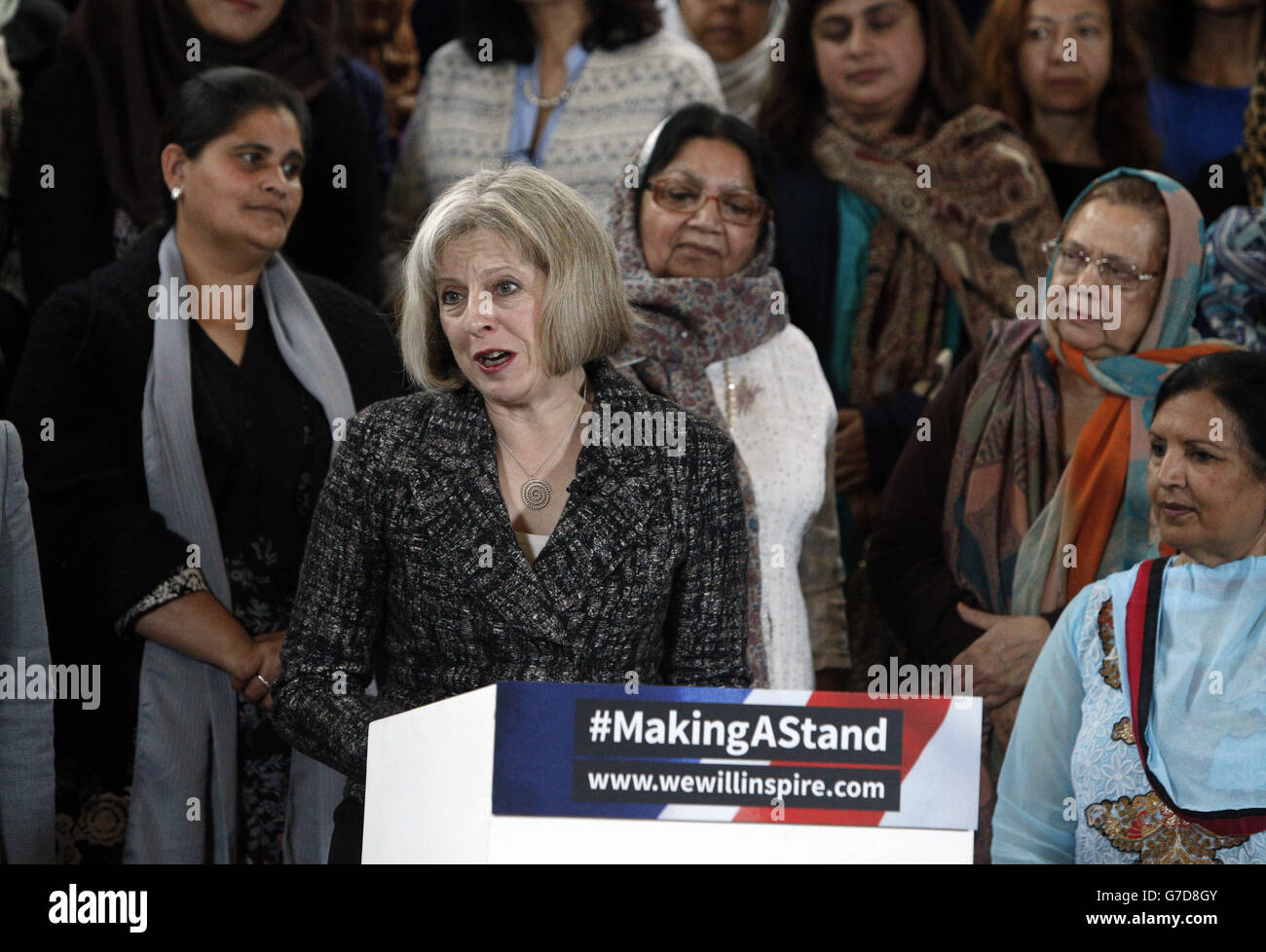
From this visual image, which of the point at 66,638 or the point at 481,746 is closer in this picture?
the point at 481,746

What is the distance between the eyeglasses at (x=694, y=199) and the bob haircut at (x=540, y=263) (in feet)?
2.90

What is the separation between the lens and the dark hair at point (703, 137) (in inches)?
128

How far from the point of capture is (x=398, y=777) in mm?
1734

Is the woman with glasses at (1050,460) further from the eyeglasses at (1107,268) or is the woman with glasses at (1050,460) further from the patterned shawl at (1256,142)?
the patterned shawl at (1256,142)

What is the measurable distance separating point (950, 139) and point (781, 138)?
0.38m

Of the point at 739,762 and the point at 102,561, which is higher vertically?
the point at 102,561

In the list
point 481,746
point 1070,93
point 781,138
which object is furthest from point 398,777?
point 1070,93

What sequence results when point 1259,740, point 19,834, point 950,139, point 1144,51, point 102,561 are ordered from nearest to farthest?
point 19,834
point 1259,740
point 102,561
point 950,139
point 1144,51

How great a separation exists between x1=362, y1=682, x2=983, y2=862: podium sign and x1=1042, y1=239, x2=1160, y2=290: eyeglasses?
1636mm

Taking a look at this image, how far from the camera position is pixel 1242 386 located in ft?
8.75

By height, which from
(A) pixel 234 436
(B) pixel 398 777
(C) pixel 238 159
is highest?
(C) pixel 238 159

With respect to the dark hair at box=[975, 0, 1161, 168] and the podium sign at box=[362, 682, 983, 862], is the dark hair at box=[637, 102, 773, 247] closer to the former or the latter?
the dark hair at box=[975, 0, 1161, 168]

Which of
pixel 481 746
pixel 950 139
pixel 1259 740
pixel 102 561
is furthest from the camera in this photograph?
pixel 950 139

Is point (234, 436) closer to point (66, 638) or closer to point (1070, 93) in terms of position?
point (66, 638)
